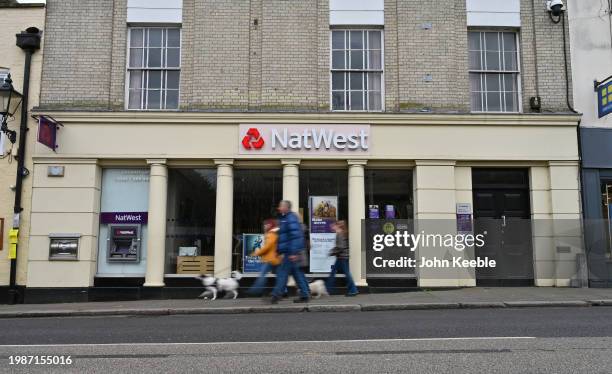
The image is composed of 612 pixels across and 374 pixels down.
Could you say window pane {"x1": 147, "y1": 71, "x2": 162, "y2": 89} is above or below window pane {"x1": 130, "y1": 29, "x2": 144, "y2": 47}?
below

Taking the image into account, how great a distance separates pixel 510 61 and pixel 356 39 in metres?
3.90

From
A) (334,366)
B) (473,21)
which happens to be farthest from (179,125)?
(334,366)

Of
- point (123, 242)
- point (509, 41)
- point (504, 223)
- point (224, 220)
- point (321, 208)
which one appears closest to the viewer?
point (224, 220)

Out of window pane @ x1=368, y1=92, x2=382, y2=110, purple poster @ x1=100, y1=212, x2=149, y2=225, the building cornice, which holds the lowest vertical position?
purple poster @ x1=100, y1=212, x2=149, y2=225

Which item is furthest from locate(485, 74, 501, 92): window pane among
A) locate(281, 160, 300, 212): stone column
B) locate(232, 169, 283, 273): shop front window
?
locate(232, 169, 283, 273): shop front window

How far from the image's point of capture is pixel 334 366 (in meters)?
5.43

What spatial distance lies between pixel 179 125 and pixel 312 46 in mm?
3704

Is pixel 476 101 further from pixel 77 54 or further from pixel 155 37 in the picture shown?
pixel 77 54

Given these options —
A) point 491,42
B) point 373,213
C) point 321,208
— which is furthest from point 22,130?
point 491,42

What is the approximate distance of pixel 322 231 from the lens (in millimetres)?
13016

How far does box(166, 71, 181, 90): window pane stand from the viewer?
13.3 m

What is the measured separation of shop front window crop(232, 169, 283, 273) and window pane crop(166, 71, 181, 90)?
2.57 meters

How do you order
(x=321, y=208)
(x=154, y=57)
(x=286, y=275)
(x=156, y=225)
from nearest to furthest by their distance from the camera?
(x=286, y=275)
(x=156, y=225)
(x=321, y=208)
(x=154, y=57)

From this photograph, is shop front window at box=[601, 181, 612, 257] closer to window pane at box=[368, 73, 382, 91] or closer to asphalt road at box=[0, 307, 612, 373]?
asphalt road at box=[0, 307, 612, 373]
